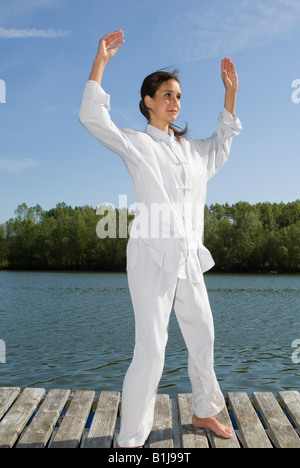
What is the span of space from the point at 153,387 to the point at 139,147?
4.54 ft

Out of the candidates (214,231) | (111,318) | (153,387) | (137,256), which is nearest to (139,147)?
(137,256)

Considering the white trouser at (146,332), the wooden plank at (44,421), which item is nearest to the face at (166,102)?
the white trouser at (146,332)

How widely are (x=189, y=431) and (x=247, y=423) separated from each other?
1.43ft

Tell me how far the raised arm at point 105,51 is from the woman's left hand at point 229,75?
0.76 m

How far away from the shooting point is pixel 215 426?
10.8ft

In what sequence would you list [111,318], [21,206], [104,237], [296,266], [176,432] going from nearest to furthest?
1. [176,432]
2. [111,318]
3. [296,266]
4. [104,237]
5. [21,206]

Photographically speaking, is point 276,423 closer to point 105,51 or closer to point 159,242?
point 159,242

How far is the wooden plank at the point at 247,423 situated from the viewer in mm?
3190

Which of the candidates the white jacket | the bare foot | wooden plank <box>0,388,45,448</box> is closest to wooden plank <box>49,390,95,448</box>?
wooden plank <box>0,388,45,448</box>

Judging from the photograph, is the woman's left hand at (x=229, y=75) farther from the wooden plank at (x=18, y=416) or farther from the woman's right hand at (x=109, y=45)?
the wooden plank at (x=18, y=416)

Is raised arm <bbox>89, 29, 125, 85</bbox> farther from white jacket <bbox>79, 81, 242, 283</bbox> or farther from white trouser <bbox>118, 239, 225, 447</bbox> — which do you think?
white trouser <bbox>118, 239, 225, 447</bbox>

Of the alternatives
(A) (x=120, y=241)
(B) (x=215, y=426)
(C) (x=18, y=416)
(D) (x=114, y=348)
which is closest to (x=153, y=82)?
(B) (x=215, y=426)

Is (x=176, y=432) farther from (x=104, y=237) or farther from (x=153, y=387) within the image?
(x=104, y=237)

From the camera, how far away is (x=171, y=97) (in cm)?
316
